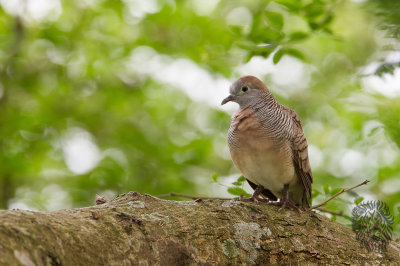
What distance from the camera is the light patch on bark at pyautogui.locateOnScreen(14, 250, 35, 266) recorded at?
182cm

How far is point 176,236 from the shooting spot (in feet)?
8.25

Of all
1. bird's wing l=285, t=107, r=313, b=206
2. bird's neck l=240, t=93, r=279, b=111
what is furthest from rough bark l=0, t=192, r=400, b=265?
bird's neck l=240, t=93, r=279, b=111

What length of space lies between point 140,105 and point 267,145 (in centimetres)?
533

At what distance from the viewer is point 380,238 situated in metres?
3.30

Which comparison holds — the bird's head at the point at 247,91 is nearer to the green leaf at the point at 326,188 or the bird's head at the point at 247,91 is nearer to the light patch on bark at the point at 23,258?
the green leaf at the point at 326,188

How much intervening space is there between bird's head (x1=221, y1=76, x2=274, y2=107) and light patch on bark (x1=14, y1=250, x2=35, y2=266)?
302 centimetres

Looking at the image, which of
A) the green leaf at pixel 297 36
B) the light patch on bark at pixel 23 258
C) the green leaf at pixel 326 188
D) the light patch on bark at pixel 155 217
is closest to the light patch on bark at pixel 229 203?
the light patch on bark at pixel 155 217

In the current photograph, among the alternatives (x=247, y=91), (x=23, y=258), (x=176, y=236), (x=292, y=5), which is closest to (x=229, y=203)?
(x=176, y=236)

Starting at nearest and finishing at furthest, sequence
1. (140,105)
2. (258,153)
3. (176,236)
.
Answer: (176,236)
(258,153)
(140,105)

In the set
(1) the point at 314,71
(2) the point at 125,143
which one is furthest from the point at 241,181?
(1) the point at 314,71

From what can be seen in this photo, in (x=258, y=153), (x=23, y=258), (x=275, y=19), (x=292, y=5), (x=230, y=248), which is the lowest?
(x=23, y=258)

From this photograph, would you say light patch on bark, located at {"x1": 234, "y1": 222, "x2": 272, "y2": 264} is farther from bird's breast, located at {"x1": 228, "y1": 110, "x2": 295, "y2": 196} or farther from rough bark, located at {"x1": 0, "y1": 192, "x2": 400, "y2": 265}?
bird's breast, located at {"x1": 228, "y1": 110, "x2": 295, "y2": 196}

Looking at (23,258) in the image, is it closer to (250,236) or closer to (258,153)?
(250,236)

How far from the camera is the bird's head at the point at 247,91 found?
14.9 feet
